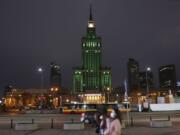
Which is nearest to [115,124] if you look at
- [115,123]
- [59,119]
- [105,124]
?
[115,123]

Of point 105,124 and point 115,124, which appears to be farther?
point 105,124

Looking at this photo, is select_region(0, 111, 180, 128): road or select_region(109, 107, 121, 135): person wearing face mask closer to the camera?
select_region(109, 107, 121, 135): person wearing face mask

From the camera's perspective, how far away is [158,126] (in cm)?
3133

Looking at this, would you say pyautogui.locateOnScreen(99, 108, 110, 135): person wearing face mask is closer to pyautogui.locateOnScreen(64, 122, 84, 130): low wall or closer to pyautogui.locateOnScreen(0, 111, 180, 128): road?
pyautogui.locateOnScreen(64, 122, 84, 130): low wall

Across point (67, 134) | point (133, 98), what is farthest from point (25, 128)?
point (133, 98)

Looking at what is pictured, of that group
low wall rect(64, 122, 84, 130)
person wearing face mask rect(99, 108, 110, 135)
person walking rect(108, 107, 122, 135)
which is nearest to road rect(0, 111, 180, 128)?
low wall rect(64, 122, 84, 130)

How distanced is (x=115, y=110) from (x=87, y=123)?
2940cm

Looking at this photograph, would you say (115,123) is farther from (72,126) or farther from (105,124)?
(72,126)

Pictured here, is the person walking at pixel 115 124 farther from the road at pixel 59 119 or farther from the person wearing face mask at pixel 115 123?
the road at pixel 59 119

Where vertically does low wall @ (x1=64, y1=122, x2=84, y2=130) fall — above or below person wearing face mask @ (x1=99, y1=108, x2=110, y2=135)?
below

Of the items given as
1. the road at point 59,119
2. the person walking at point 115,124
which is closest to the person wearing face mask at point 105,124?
the person walking at point 115,124

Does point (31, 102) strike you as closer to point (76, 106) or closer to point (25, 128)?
point (76, 106)

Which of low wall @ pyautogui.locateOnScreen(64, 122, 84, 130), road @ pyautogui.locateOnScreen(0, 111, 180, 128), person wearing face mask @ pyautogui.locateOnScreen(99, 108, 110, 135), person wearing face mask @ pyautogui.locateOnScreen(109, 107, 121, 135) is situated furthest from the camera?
road @ pyautogui.locateOnScreen(0, 111, 180, 128)

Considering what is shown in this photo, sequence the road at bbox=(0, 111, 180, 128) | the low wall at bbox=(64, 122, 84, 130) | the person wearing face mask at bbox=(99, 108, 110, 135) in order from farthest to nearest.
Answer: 1. the road at bbox=(0, 111, 180, 128)
2. the low wall at bbox=(64, 122, 84, 130)
3. the person wearing face mask at bbox=(99, 108, 110, 135)
